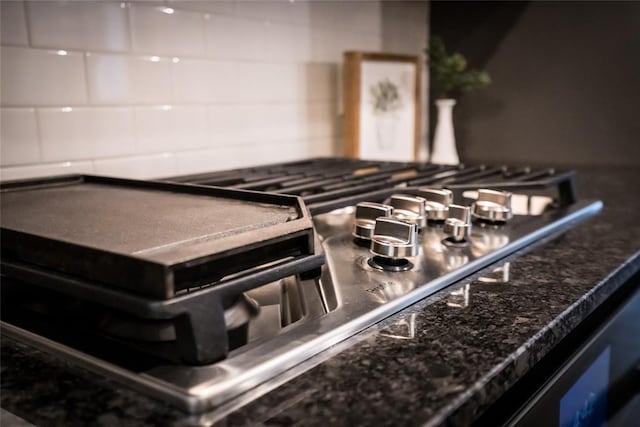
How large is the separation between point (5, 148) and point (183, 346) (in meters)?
0.61

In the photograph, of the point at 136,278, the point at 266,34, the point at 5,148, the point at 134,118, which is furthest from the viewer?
the point at 266,34

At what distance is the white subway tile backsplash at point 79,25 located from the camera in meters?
0.86

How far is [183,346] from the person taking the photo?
0.39 m

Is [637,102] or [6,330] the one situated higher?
[637,102]

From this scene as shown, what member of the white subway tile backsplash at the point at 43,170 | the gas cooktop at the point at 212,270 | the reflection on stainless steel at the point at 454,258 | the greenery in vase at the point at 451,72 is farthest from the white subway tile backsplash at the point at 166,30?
the greenery in vase at the point at 451,72

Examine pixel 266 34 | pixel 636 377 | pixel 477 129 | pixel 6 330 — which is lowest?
pixel 636 377

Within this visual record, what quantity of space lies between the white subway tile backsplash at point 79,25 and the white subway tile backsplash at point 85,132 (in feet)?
0.33

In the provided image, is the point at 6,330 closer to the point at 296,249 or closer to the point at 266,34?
the point at 296,249

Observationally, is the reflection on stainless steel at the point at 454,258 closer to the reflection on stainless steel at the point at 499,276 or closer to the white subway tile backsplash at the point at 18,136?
the reflection on stainless steel at the point at 499,276

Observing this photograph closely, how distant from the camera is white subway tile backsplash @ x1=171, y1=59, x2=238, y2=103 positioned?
3.54ft

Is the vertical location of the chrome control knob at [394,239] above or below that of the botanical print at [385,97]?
below

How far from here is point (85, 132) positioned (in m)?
0.94

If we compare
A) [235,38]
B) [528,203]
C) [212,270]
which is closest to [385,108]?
[235,38]

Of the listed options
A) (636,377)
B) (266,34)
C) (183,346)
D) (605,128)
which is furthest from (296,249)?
(605,128)
